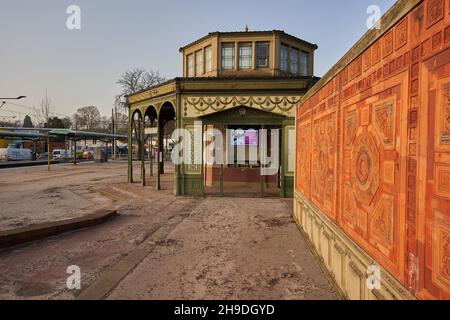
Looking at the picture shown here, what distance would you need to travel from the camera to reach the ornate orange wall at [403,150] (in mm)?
1825

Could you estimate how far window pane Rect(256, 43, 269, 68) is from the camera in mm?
14875

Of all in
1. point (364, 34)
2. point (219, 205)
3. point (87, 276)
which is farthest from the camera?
point (219, 205)

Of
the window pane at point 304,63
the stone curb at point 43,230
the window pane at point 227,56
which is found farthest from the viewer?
the window pane at point 304,63

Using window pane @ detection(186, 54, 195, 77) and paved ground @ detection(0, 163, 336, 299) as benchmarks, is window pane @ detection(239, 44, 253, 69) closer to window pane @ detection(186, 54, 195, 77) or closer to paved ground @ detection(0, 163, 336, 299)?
window pane @ detection(186, 54, 195, 77)

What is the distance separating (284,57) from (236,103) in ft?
22.8

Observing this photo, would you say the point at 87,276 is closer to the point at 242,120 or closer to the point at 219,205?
the point at 219,205

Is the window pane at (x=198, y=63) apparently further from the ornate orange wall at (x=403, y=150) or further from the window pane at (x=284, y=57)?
the ornate orange wall at (x=403, y=150)

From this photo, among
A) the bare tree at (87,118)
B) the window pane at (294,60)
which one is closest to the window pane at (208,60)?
the window pane at (294,60)

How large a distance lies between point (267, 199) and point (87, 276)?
279 inches

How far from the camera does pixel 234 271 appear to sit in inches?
169

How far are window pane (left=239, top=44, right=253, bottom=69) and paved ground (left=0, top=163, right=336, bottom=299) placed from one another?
31.2 feet

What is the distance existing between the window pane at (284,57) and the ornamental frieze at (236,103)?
19.7ft

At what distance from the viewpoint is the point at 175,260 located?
15.4 ft
